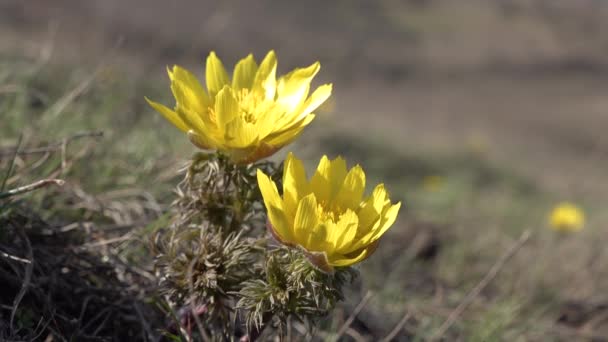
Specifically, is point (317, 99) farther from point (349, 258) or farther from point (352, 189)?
point (349, 258)

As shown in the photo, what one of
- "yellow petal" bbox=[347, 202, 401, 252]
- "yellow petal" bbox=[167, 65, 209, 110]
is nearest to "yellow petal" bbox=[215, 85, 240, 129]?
"yellow petal" bbox=[167, 65, 209, 110]

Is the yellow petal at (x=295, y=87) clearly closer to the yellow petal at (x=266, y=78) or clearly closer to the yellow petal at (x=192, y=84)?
the yellow petal at (x=266, y=78)

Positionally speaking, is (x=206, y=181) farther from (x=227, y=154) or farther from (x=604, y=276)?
(x=604, y=276)

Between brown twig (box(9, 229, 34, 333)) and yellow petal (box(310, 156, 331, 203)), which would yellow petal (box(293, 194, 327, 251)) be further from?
brown twig (box(9, 229, 34, 333))

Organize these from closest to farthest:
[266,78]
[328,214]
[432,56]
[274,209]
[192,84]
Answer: [274,209]
[328,214]
[192,84]
[266,78]
[432,56]

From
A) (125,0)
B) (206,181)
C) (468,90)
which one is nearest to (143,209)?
(206,181)

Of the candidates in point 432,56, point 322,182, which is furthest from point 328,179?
point 432,56

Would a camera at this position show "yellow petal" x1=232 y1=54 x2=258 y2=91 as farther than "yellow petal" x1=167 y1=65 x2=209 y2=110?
Yes
